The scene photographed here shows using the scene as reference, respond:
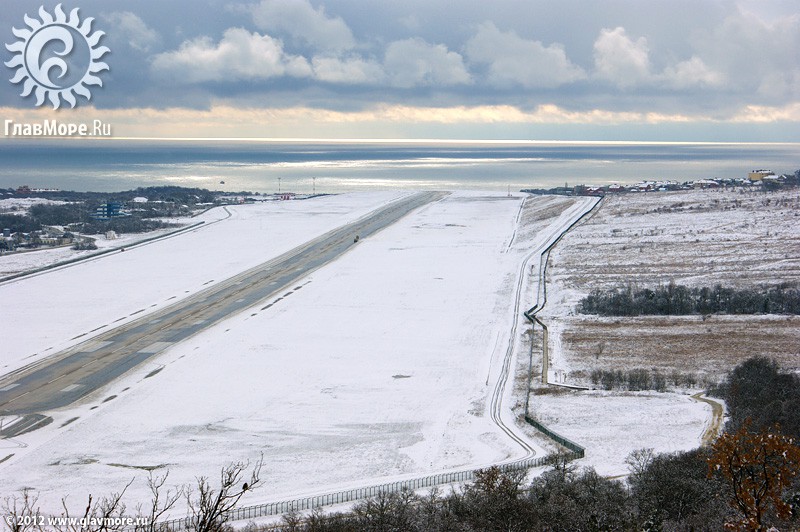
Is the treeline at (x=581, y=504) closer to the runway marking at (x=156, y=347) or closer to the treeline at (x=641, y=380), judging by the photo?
the treeline at (x=641, y=380)

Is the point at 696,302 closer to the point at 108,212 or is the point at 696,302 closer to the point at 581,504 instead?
the point at 581,504

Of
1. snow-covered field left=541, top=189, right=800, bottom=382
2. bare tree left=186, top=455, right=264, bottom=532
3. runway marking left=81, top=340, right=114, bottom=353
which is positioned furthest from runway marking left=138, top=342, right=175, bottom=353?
snow-covered field left=541, top=189, right=800, bottom=382

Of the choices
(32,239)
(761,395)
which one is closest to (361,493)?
(761,395)

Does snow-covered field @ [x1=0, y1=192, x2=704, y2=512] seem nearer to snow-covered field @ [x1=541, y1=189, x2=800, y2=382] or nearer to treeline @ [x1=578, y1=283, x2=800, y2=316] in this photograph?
snow-covered field @ [x1=541, y1=189, x2=800, y2=382]

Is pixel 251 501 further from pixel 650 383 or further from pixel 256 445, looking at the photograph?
pixel 650 383

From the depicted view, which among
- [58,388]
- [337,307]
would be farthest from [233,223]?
[58,388]
